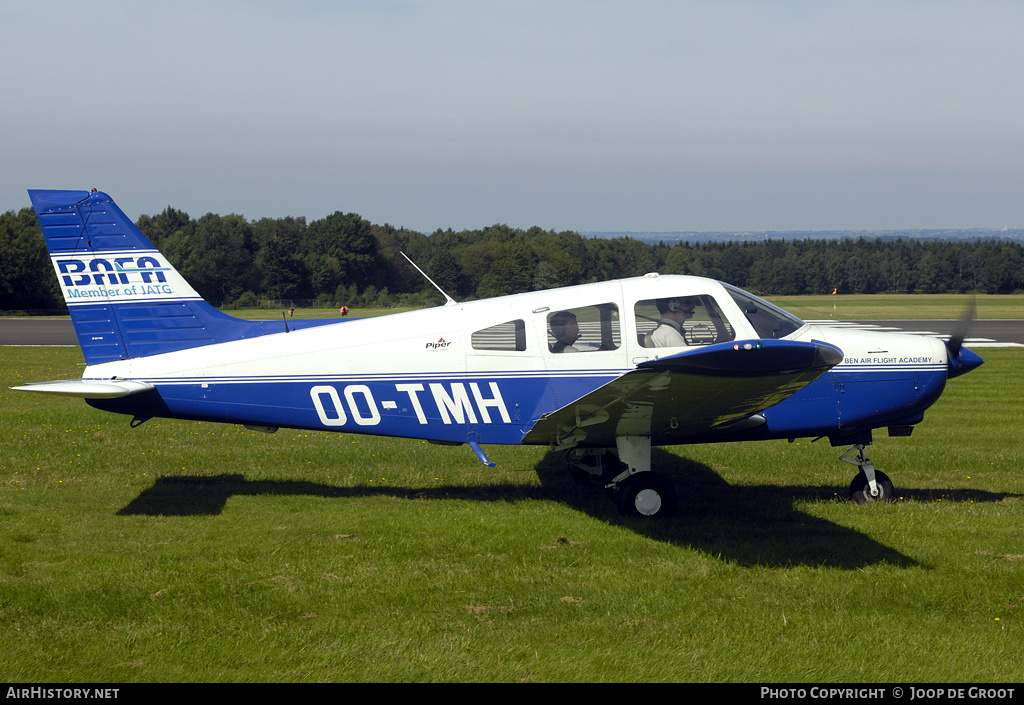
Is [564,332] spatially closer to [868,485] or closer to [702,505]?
[702,505]

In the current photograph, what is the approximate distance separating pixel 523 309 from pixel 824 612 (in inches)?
146

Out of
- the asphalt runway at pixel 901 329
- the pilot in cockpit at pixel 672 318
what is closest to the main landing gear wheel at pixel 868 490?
the pilot in cockpit at pixel 672 318

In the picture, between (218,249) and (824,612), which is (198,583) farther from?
(218,249)

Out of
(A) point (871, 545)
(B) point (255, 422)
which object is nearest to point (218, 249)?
(B) point (255, 422)

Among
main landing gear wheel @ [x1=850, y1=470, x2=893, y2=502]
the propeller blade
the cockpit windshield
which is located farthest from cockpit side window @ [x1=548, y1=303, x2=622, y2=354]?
the propeller blade

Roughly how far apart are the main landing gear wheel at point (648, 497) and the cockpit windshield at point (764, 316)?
170 centimetres

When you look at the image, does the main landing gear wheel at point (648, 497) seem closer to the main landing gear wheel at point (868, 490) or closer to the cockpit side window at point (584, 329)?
the cockpit side window at point (584, 329)

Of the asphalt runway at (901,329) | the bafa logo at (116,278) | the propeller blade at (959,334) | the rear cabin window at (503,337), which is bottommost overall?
the asphalt runway at (901,329)

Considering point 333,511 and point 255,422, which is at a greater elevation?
point 255,422

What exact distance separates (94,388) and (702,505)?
5999mm

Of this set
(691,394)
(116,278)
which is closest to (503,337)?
(691,394)

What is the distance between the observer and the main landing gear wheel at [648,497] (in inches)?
303

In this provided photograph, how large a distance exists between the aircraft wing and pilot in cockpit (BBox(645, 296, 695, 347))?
76 centimetres

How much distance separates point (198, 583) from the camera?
606 centimetres
